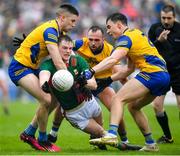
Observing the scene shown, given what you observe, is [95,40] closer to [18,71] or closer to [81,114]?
[18,71]

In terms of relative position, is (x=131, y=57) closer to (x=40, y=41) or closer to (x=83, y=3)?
(x=40, y=41)

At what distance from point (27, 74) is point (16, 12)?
59.5ft

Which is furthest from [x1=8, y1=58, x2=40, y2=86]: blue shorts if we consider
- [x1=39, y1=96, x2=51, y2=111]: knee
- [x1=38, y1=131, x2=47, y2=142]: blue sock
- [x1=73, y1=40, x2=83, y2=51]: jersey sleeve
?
[x1=73, y1=40, x2=83, y2=51]: jersey sleeve

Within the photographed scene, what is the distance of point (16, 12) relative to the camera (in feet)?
99.1

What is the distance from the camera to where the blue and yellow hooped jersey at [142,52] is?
11.8 m

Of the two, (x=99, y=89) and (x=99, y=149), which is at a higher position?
(x=99, y=89)

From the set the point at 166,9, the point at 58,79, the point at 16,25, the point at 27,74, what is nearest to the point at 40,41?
the point at 27,74

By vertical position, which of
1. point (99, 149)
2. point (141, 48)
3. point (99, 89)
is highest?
point (141, 48)

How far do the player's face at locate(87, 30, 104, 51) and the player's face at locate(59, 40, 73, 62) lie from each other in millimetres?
1054

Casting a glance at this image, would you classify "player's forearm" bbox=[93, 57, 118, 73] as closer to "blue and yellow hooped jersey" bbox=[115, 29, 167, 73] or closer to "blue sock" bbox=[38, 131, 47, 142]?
"blue and yellow hooped jersey" bbox=[115, 29, 167, 73]

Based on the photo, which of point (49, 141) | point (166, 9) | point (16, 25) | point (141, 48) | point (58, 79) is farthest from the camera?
point (16, 25)

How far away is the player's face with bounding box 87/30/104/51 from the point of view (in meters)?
12.9

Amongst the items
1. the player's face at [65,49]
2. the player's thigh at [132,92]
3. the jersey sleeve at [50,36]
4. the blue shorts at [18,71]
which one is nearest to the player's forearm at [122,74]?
the player's thigh at [132,92]

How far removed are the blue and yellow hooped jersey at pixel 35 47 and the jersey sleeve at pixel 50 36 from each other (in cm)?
2
